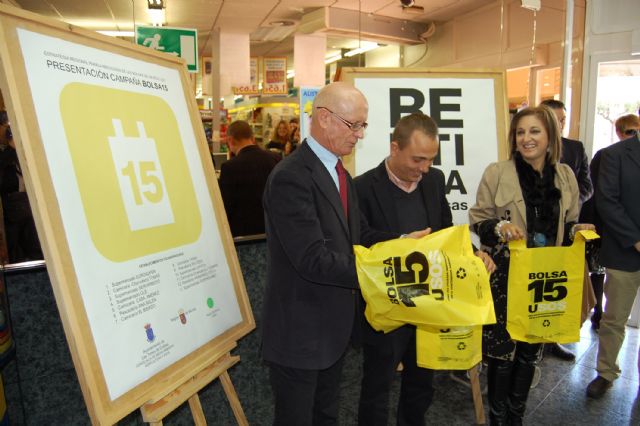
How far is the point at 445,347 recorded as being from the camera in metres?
1.83

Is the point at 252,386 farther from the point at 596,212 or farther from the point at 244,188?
the point at 596,212

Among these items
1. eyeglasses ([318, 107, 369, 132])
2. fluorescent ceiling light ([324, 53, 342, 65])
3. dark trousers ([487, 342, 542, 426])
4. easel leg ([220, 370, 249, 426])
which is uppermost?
fluorescent ceiling light ([324, 53, 342, 65])

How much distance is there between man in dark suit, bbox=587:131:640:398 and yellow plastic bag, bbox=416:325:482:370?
133 cm

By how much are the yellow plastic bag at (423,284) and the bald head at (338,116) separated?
1.16ft

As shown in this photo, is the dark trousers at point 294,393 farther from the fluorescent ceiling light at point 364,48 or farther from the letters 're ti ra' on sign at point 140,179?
the fluorescent ceiling light at point 364,48

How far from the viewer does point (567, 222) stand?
2152 mm

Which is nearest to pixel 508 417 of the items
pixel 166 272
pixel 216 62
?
pixel 166 272

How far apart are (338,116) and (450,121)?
4.44 ft

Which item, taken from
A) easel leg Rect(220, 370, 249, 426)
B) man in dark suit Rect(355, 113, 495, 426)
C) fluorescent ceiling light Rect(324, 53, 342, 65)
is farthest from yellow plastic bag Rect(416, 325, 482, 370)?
fluorescent ceiling light Rect(324, 53, 342, 65)

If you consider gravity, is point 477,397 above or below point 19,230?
below

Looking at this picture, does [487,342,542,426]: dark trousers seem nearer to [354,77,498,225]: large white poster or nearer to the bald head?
[354,77,498,225]: large white poster

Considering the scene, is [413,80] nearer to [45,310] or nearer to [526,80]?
[45,310]

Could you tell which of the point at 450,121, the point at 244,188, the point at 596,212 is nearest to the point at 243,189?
the point at 244,188

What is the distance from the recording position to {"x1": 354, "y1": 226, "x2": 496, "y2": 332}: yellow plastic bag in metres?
1.41
